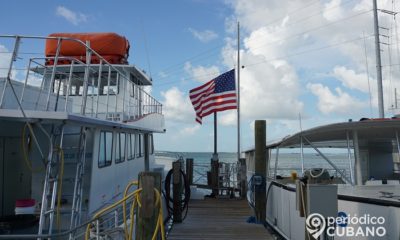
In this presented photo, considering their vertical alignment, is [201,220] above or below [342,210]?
below

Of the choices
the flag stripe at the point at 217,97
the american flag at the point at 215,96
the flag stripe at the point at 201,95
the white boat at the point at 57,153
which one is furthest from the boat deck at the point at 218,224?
the flag stripe at the point at 201,95

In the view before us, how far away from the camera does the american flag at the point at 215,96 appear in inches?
738

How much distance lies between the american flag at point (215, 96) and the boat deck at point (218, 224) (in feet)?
15.8

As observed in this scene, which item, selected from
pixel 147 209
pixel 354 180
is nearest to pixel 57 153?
pixel 147 209

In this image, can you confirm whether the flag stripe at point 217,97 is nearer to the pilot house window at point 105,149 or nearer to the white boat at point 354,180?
the white boat at point 354,180

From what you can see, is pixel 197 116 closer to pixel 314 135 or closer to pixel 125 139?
pixel 125 139

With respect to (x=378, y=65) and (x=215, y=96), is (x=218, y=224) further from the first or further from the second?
(x=378, y=65)

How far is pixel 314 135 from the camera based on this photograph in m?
9.79

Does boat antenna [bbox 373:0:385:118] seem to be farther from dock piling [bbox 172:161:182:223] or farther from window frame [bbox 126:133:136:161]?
window frame [bbox 126:133:136:161]

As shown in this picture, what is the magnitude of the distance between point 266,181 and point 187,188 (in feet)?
7.47

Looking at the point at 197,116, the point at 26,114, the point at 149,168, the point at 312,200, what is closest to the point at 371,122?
the point at 312,200

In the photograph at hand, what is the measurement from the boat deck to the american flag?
4813 millimetres

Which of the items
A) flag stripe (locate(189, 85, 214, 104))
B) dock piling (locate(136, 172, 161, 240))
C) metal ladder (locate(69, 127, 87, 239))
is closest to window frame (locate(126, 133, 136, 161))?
metal ladder (locate(69, 127, 87, 239))

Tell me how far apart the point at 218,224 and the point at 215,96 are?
333 inches
